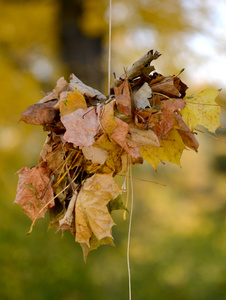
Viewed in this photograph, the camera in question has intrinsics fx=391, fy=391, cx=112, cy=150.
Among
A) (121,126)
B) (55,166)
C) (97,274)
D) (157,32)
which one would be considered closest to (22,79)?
(157,32)

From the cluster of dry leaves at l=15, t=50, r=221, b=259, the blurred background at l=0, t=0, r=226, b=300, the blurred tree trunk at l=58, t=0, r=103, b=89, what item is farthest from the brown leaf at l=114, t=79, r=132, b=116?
the blurred tree trunk at l=58, t=0, r=103, b=89

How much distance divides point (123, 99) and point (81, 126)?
0.27ft

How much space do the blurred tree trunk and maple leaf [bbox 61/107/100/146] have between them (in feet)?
6.62

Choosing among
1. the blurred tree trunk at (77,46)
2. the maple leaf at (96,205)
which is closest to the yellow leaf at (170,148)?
the maple leaf at (96,205)

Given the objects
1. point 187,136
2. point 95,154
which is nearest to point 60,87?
point 95,154

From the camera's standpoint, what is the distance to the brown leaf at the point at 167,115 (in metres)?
0.68

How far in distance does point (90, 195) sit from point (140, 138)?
0.15 metres

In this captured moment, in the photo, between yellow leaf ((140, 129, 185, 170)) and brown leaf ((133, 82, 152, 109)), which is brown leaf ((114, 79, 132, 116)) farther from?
yellow leaf ((140, 129, 185, 170))

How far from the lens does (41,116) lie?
0.71 meters

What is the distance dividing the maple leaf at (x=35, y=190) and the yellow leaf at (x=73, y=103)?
15cm

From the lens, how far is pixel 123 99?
25.4 inches

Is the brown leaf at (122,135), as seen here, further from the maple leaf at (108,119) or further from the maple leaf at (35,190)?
the maple leaf at (35,190)

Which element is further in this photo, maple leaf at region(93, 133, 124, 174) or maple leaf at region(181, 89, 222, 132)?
maple leaf at region(181, 89, 222, 132)

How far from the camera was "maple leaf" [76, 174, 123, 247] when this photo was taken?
710 mm
